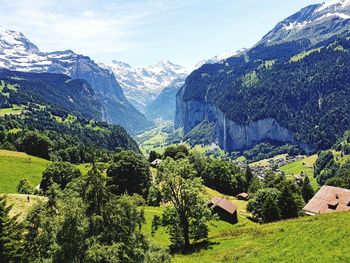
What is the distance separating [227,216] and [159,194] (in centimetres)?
4529

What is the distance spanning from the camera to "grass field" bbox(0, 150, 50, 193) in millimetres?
92119

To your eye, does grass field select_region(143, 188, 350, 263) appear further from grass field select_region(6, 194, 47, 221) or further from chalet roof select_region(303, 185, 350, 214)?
chalet roof select_region(303, 185, 350, 214)

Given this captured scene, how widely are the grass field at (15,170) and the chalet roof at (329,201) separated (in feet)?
236

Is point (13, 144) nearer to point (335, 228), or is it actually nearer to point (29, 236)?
point (29, 236)

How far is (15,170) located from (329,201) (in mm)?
82838

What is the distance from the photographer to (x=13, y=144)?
15800 centimetres

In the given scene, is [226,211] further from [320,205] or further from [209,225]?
[320,205]

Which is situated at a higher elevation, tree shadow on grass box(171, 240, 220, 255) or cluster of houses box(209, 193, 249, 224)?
tree shadow on grass box(171, 240, 220, 255)

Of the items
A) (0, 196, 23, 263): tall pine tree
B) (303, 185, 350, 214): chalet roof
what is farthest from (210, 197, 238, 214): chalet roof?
(0, 196, 23, 263): tall pine tree

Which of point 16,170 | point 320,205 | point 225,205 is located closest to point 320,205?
point 320,205

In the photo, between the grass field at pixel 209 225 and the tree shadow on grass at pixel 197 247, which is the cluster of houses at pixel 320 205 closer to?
the grass field at pixel 209 225

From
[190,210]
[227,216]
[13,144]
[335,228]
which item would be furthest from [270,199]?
[13,144]

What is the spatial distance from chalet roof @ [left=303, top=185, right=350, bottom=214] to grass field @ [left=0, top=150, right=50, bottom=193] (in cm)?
7203

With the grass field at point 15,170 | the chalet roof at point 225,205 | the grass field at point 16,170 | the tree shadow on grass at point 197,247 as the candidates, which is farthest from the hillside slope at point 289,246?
the grass field at point 15,170
